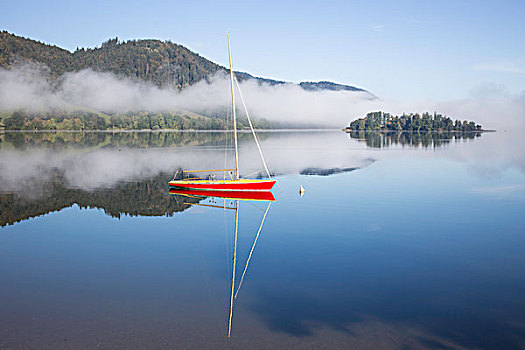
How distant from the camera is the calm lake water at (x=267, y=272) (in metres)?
15.3

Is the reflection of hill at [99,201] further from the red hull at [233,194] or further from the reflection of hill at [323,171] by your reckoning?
the reflection of hill at [323,171]

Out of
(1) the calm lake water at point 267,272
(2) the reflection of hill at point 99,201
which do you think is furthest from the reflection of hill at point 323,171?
(2) the reflection of hill at point 99,201

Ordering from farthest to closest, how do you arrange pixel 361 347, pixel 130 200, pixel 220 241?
pixel 130 200 → pixel 220 241 → pixel 361 347

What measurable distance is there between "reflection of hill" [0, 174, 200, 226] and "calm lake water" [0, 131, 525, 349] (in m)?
0.25

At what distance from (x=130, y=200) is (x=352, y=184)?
26.1 meters

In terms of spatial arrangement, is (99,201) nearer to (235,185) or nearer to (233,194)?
(233,194)

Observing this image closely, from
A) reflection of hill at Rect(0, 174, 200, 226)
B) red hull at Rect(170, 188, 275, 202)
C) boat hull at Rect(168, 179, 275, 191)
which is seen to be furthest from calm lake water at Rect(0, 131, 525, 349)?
boat hull at Rect(168, 179, 275, 191)

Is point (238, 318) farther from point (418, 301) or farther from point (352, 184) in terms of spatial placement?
point (352, 184)

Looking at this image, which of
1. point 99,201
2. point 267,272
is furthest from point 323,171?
point 267,272

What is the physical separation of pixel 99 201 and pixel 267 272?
83.0 ft

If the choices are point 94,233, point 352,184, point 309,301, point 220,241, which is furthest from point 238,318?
point 352,184

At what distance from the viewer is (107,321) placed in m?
16.1

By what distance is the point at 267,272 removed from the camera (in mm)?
21625

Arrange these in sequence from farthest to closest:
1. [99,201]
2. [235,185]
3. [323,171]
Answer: [323,171]
[235,185]
[99,201]
